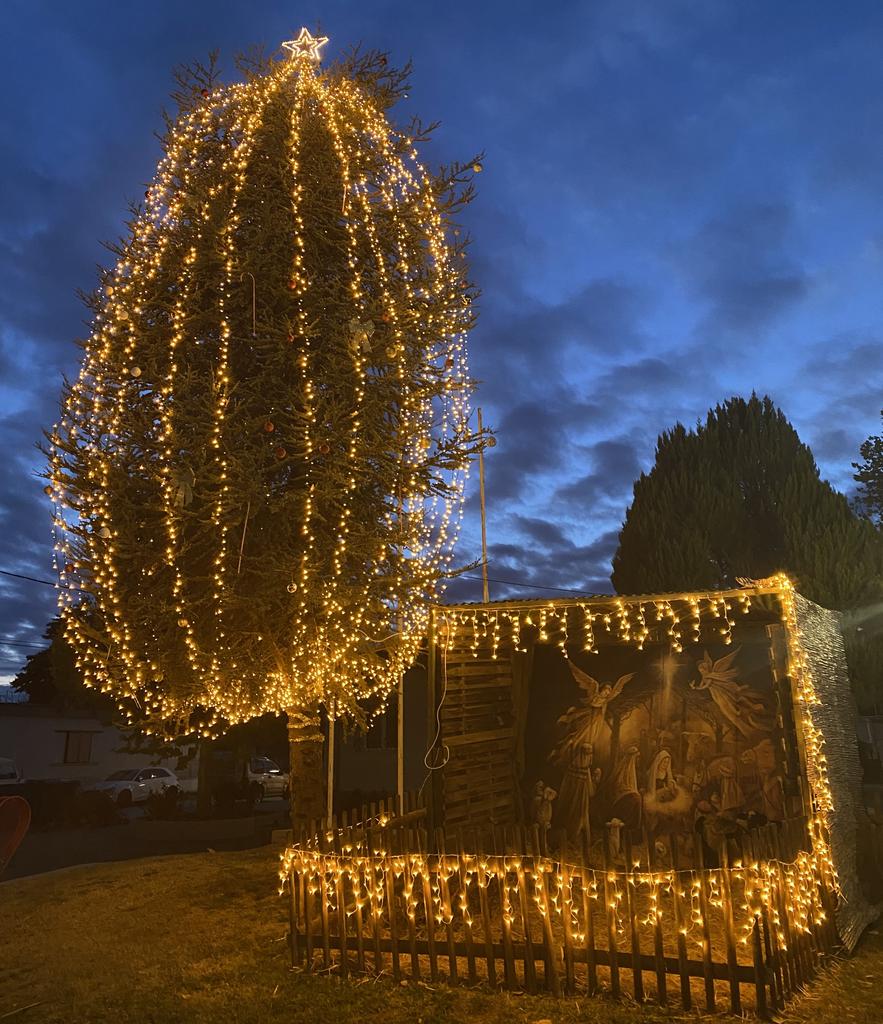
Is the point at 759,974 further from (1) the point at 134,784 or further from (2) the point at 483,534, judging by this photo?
(1) the point at 134,784

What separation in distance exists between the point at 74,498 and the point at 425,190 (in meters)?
7.88

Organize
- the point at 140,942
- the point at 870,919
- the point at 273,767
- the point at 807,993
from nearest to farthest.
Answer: the point at 807,993 < the point at 140,942 < the point at 870,919 < the point at 273,767

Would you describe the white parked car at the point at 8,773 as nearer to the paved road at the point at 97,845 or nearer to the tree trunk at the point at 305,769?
the paved road at the point at 97,845

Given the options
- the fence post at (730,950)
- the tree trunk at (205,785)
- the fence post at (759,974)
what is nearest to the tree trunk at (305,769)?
the fence post at (730,950)

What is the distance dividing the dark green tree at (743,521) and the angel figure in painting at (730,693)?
9.02 meters

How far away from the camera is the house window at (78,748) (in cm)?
2967

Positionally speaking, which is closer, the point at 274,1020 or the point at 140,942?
the point at 274,1020

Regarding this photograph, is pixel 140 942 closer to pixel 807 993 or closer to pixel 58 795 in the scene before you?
pixel 807 993

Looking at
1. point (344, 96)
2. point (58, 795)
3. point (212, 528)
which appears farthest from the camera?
point (58, 795)

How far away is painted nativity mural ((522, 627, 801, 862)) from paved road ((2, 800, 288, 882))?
742 cm

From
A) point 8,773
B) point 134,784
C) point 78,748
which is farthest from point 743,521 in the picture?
point 78,748

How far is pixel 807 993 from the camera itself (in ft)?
20.9

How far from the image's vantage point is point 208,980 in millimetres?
6746

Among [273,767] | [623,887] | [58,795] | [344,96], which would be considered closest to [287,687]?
[623,887]
